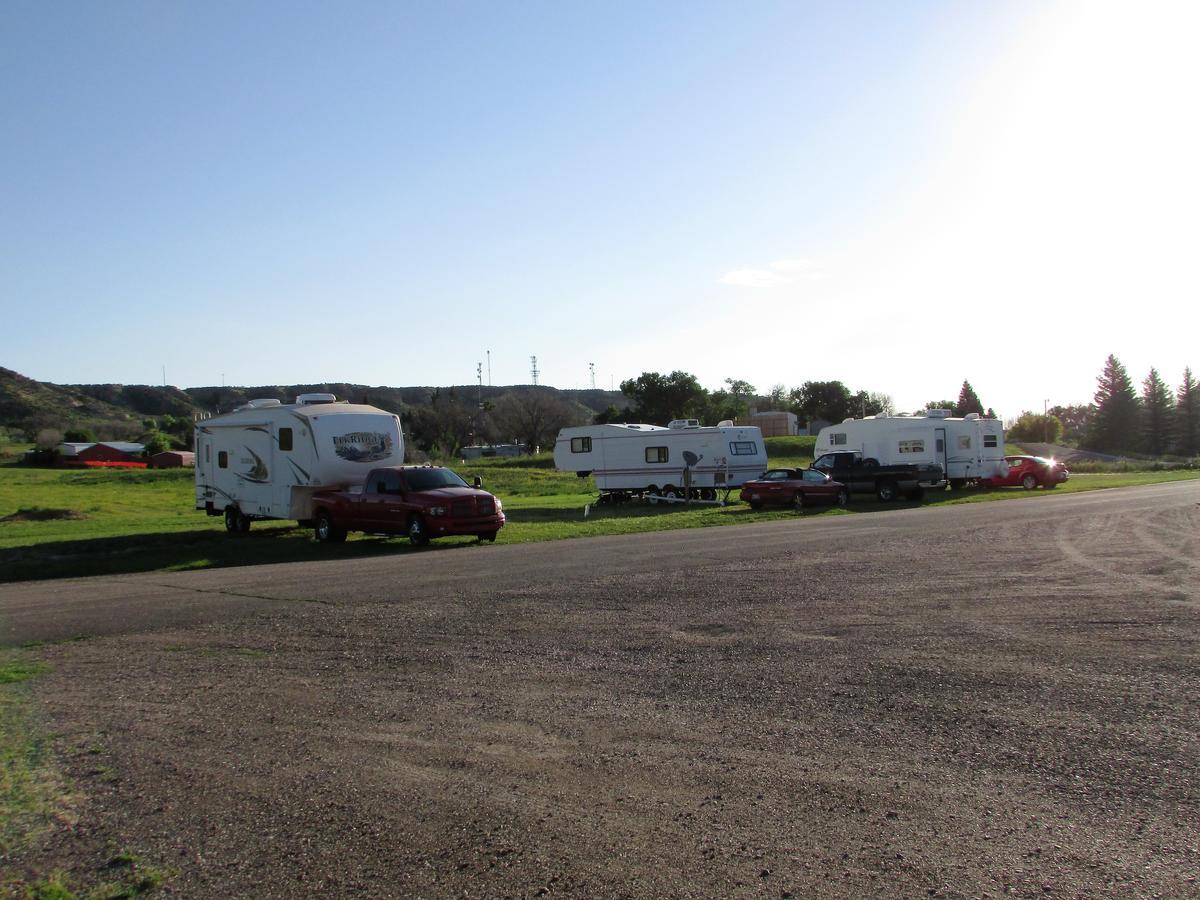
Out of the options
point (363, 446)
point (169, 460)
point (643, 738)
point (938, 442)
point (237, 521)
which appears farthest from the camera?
point (169, 460)

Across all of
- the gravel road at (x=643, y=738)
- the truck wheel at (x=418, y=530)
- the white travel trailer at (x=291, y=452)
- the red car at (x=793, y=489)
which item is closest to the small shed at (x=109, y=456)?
the white travel trailer at (x=291, y=452)

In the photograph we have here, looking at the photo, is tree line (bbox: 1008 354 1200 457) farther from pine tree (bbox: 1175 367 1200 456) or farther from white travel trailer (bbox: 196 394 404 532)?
white travel trailer (bbox: 196 394 404 532)

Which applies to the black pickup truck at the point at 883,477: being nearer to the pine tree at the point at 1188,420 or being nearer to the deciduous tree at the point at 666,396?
the deciduous tree at the point at 666,396

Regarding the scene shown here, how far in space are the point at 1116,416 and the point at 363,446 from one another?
329 ft

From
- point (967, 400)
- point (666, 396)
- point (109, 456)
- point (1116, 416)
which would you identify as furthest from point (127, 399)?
point (1116, 416)

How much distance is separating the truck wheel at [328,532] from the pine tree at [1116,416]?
98.6m

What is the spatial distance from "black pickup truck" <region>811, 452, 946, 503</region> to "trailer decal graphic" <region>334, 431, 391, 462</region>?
15.4 metres

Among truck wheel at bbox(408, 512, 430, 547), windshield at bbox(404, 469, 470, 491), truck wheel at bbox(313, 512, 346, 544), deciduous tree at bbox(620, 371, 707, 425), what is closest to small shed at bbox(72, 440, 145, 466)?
deciduous tree at bbox(620, 371, 707, 425)

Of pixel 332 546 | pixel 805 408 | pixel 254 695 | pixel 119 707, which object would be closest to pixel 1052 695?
pixel 254 695

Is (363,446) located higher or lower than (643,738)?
higher

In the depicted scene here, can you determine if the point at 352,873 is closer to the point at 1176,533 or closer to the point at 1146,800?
the point at 1146,800

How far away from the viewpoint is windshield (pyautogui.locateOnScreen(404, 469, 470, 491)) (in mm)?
21688

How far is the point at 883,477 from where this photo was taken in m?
32.9

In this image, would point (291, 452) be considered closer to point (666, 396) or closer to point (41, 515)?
point (41, 515)
